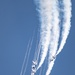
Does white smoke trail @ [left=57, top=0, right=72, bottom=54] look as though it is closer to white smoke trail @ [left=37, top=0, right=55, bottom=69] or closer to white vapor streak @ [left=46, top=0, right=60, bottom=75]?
white vapor streak @ [left=46, top=0, right=60, bottom=75]

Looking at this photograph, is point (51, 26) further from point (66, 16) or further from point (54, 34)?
point (66, 16)

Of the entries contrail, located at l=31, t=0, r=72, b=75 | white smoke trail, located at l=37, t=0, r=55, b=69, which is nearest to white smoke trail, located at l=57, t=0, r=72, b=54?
contrail, located at l=31, t=0, r=72, b=75

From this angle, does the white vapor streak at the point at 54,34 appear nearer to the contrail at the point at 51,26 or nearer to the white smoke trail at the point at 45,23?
the contrail at the point at 51,26

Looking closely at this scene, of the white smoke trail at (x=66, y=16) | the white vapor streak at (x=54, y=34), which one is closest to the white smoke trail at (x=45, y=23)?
the white vapor streak at (x=54, y=34)

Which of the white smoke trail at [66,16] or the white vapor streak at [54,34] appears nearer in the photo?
the white smoke trail at [66,16]

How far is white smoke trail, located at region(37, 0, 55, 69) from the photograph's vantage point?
356 inches

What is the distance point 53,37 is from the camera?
999 centimetres

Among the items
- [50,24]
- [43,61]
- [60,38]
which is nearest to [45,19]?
[50,24]

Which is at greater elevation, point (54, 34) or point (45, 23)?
point (45, 23)

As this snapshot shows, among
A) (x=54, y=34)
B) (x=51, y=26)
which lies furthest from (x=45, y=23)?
(x=54, y=34)

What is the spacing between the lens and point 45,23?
380 inches

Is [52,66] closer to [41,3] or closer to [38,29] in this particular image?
[38,29]

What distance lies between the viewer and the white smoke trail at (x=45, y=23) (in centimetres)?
904

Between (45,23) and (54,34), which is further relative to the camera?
(54,34)
